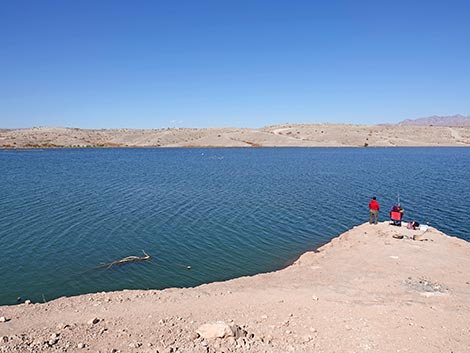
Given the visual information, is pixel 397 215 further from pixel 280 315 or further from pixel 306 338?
pixel 306 338

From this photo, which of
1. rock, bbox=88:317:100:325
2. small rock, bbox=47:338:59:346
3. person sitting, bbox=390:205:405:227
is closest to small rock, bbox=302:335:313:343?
rock, bbox=88:317:100:325

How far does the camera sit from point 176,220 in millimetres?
29609

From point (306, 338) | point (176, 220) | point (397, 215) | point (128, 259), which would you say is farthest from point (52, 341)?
point (397, 215)

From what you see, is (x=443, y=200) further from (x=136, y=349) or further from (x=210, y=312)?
(x=136, y=349)

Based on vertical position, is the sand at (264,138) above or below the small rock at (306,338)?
above

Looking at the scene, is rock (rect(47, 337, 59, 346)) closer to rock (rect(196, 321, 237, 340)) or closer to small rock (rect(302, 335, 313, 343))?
rock (rect(196, 321, 237, 340))

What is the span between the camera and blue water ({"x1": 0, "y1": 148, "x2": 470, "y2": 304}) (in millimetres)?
19344

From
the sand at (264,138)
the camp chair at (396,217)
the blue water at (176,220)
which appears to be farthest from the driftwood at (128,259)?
the sand at (264,138)

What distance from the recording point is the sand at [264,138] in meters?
140

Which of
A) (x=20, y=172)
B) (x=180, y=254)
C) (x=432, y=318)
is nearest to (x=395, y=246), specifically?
(x=432, y=318)

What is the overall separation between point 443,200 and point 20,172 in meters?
56.8

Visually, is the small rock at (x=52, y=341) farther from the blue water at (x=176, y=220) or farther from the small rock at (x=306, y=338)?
the small rock at (x=306, y=338)

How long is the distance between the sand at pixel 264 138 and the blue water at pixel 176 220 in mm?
87738

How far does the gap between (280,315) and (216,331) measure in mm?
2794
